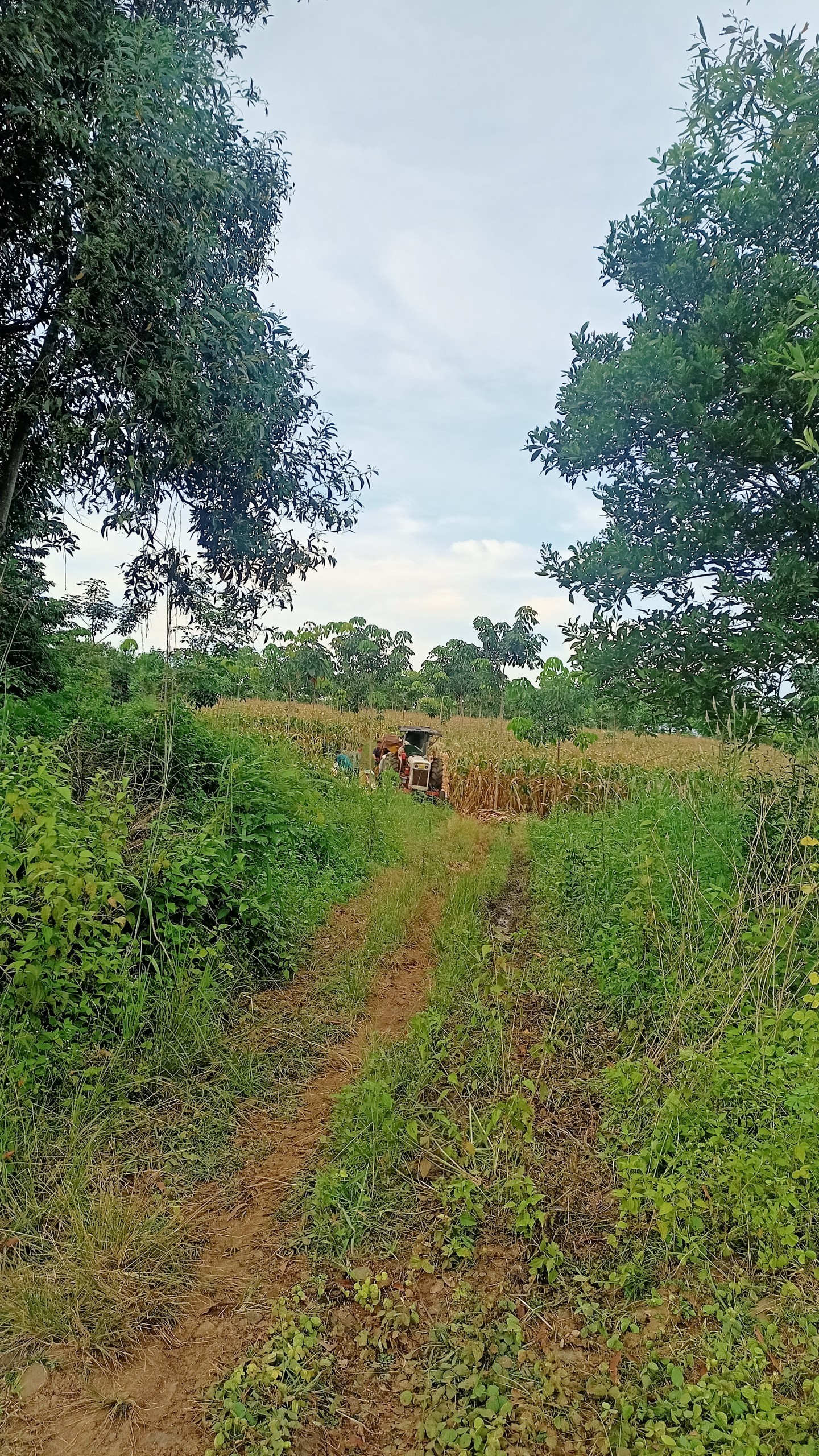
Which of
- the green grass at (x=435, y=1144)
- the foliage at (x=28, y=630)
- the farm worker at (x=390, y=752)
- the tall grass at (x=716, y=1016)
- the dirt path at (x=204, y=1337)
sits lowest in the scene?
the dirt path at (x=204, y=1337)

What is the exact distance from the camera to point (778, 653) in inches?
171

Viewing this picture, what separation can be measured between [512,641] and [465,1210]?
3969 centimetres

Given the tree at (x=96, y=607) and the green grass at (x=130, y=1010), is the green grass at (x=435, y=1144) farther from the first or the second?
the tree at (x=96, y=607)

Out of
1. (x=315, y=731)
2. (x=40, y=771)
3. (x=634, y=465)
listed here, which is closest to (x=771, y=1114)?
(x=40, y=771)

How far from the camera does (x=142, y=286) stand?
5.25 meters

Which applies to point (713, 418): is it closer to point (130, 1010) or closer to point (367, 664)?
point (130, 1010)

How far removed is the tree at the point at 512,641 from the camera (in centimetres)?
3994

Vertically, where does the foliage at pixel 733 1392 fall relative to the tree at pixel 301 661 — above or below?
below

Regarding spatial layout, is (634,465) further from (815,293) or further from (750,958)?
(750,958)

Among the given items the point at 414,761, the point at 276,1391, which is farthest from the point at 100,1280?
the point at 414,761

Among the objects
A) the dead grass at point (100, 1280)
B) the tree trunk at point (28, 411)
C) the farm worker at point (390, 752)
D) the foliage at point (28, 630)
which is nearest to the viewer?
the dead grass at point (100, 1280)

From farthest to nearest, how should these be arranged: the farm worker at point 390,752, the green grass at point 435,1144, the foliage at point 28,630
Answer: the farm worker at point 390,752, the foliage at point 28,630, the green grass at point 435,1144

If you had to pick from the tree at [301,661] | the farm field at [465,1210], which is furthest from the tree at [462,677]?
the farm field at [465,1210]

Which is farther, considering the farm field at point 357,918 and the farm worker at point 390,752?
the farm worker at point 390,752
